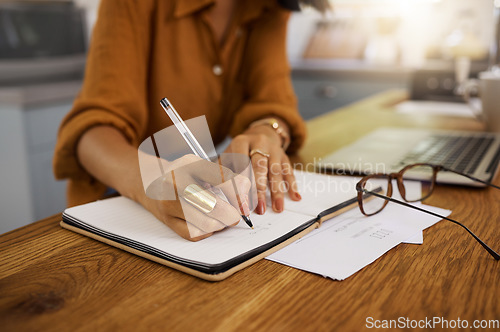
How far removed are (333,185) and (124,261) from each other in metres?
0.31

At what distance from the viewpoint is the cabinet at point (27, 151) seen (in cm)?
163

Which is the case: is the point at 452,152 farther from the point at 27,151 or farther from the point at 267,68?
the point at 27,151

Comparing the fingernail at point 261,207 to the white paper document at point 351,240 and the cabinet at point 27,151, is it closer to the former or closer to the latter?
the white paper document at point 351,240

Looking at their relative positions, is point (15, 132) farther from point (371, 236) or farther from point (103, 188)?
point (371, 236)

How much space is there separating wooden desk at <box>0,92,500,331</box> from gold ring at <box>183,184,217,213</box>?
71 millimetres

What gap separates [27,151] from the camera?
5.41 ft

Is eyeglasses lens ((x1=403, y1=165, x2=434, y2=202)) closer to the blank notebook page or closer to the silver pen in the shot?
the blank notebook page

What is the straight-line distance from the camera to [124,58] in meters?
0.82

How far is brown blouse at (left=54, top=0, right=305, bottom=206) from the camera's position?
2.56ft

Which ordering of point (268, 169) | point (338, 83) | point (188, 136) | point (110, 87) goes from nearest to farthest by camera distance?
point (188, 136) < point (268, 169) < point (110, 87) < point (338, 83)

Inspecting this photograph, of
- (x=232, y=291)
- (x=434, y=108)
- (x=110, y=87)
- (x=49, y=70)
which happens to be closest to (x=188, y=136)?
(x=232, y=291)

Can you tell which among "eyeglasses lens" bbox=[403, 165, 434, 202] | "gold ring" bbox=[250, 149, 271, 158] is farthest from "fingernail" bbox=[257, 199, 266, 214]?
"eyeglasses lens" bbox=[403, 165, 434, 202]

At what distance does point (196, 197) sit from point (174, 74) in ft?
1.89

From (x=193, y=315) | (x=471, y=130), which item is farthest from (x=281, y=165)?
(x=471, y=130)
